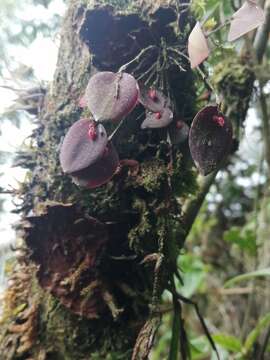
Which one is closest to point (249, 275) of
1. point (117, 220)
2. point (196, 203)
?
point (196, 203)

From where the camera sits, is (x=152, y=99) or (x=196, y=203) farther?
(x=196, y=203)

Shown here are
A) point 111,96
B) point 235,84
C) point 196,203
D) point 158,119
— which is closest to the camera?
point 111,96

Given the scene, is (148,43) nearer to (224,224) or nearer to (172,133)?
(172,133)

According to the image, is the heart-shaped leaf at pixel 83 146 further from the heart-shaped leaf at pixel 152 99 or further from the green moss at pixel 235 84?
the green moss at pixel 235 84

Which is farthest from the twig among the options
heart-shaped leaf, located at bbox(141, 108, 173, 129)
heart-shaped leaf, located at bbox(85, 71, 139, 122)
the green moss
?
heart-shaped leaf, located at bbox(85, 71, 139, 122)

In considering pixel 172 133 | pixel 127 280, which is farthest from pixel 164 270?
pixel 172 133

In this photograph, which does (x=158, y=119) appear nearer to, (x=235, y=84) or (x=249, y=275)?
(x=235, y=84)

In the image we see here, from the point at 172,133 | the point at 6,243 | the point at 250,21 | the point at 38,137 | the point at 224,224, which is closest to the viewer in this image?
the point at 250,21
